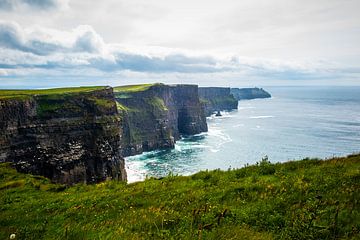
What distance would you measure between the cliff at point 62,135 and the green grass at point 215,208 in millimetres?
45063

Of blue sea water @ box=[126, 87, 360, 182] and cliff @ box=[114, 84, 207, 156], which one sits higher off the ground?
cliff @ box=[114, 84, 207, 156]

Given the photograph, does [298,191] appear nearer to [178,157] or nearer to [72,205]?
[72,205]

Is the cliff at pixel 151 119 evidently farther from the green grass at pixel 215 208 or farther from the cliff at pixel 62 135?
the green grass at pixel 215 208

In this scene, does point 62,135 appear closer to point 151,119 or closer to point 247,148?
point 247,148

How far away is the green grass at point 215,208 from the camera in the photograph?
9555 mm

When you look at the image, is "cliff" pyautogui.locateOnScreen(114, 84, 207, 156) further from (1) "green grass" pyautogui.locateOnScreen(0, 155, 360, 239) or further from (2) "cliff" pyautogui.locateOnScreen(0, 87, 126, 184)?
(1) "green grass" pyautogui.locateOnScreen(0, 155, 360, 239)

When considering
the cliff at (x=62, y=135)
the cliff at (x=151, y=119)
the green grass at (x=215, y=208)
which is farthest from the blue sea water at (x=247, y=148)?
the green grass at (x=215, y=208)

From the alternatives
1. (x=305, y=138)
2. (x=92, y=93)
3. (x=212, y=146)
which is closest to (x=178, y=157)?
(x=212, y=146)

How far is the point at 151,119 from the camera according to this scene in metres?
154

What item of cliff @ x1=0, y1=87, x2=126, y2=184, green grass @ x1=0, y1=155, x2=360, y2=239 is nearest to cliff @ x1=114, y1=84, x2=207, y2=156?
cliff @ x1=0, y1=87, x2=126, y2=184

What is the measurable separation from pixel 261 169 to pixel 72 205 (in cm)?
1080

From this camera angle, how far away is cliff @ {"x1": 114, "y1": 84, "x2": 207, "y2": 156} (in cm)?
13925

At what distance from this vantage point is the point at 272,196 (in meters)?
12.6

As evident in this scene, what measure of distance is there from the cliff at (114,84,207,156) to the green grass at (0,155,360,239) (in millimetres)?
116890
